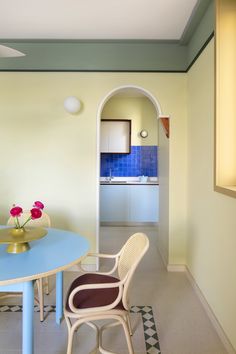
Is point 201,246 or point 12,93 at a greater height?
point 12,93

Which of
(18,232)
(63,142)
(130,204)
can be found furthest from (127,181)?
(18,232)

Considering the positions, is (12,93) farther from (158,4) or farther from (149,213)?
(149,213)

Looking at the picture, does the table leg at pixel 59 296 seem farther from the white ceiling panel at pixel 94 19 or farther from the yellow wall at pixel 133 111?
the yellow wall at pixel 133 111

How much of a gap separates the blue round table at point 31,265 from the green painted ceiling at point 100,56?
210 cm

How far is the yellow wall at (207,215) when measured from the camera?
1901 millimetres

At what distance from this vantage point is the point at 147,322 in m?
2.18

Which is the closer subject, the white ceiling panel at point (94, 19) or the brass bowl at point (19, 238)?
the brass bowl at point (19, 238)

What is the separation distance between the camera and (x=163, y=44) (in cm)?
315

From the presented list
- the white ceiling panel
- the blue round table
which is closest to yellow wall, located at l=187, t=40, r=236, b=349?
the white ceiling panel

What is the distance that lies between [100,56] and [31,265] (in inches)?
98.3

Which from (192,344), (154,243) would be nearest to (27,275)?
(192,344)

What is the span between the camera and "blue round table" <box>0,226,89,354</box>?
53.9 inches

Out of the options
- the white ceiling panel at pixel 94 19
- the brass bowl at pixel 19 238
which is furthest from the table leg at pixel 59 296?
the white ceiling panel at pixel 94 19

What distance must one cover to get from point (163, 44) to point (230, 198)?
2.10 m
